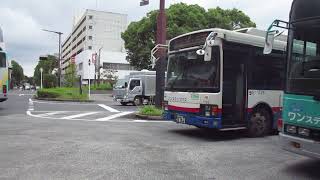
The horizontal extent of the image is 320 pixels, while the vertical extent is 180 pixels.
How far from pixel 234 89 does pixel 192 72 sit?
48.7 inches

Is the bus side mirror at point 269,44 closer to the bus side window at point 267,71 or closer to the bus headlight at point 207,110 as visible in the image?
the bus headlight at point 207,110

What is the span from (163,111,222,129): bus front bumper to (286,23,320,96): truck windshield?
3.71 meters

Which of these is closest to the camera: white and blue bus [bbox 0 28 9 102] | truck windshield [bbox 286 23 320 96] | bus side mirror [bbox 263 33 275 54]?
truck windshield [bbox 286 23 320 96]

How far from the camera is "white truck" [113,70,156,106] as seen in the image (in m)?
30.2

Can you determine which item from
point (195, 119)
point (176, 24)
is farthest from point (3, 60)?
point (176, 24)

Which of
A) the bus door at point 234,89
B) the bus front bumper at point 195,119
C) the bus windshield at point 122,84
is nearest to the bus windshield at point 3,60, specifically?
the bus windshield at point 122,84

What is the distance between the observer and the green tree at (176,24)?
153 ft

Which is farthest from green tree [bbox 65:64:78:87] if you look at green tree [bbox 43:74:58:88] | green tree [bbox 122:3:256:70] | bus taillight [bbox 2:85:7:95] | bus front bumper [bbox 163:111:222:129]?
bus front bumper [bbox 163:111:222:129]

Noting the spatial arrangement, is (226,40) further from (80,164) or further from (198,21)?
(198,21)

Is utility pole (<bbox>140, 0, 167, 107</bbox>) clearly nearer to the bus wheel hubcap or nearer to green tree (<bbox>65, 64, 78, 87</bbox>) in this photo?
the bus wheel hubcap

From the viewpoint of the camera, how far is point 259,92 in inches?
475

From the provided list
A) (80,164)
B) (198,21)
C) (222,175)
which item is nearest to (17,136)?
(80,164)

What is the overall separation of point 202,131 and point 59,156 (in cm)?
585

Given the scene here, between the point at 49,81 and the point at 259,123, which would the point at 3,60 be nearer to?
the point at 259,123
